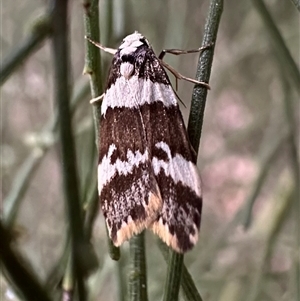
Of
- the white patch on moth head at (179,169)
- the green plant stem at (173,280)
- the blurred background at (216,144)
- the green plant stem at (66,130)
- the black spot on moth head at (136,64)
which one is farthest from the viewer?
the blurred background at (216,144)

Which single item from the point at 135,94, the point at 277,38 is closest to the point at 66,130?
the point at 135,94

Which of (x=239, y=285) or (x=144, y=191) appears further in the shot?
(x=239, y=285)

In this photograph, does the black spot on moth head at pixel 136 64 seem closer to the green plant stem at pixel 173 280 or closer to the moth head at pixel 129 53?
the moth head at pixel 129 53

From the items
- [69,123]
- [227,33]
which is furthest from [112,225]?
[227,33]

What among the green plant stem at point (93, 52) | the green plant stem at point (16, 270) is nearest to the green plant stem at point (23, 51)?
the green plant stem at point (93, 52)

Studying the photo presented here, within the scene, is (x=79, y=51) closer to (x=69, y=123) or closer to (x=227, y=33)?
(x=227, y=33)

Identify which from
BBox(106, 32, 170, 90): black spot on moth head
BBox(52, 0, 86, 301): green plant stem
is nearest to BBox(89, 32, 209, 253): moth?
BBox(106, 32, 170, 90): black spot on moth head

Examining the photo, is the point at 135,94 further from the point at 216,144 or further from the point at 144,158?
the point at 216,144

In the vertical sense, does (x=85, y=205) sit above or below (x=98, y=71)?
below
